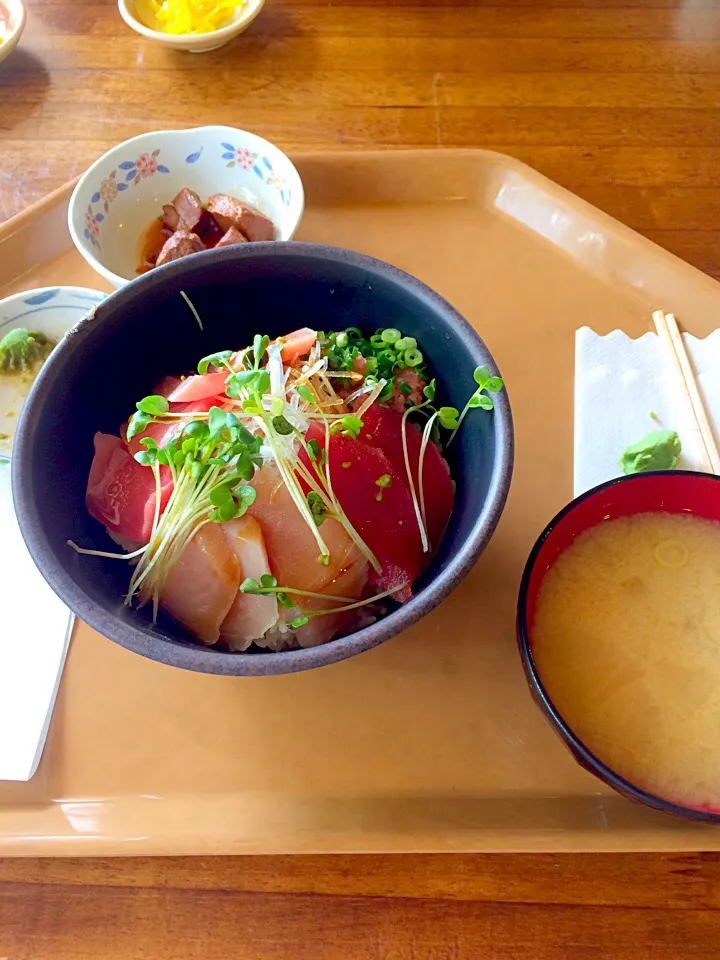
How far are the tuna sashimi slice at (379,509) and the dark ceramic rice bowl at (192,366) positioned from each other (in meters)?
0.05

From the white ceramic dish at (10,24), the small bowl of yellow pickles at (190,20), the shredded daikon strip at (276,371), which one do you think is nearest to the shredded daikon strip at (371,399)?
the shredded daikon strip at (276,371)

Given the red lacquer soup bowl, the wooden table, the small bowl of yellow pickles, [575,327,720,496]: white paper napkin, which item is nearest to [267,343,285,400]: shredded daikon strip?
the red lacquer soup bowl

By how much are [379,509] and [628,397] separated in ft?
1.95

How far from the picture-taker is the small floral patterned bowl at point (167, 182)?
142 cm

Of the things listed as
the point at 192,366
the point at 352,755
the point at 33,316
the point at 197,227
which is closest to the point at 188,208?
the point at 197,227

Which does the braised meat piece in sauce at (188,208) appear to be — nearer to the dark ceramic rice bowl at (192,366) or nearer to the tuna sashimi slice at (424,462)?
the dark ceramic rice bowl at (192,366)

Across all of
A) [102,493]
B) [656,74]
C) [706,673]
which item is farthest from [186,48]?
[706,673]

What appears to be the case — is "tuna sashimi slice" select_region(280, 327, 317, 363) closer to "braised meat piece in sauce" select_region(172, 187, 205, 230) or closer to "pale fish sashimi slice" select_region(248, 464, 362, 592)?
"pale fish sashimi slice" select_region(248, 464, 362, 592)

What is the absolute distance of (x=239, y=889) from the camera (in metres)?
0.97

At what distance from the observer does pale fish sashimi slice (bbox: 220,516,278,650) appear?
921mm

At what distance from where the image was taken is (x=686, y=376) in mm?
1268

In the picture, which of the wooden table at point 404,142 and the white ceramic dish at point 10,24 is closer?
the wooden table at point 404,142

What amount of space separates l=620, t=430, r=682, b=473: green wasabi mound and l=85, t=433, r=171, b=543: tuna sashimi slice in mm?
762

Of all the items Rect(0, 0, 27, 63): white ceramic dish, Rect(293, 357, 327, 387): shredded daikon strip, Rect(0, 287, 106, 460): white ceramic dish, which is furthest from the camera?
Rect(0, 0, 27, 63): white ceramic dish
